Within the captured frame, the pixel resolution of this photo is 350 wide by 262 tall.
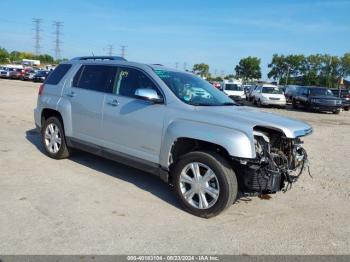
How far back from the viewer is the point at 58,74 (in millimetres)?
7191

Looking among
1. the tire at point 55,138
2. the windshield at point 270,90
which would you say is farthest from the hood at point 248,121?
the windshield at point 270,90

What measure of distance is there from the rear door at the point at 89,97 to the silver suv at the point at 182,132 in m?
0.02

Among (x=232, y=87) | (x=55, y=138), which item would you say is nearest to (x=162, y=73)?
(x=55, y=138)

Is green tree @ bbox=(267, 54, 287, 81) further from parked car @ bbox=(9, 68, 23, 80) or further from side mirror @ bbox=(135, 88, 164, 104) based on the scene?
side mirror @ bbox=(135, 88, 164, 104)

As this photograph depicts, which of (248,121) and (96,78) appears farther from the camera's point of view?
(96,78)

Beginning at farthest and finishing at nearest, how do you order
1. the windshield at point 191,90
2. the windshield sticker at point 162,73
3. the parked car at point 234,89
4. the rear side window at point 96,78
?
the parked car at point 234,89 → the rear side window at point 96,78 → the windshield sticker at point 162,73 → the windshield at point 191,90

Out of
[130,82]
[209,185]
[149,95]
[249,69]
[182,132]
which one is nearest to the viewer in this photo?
[209,185]

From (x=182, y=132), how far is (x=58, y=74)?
3.37m

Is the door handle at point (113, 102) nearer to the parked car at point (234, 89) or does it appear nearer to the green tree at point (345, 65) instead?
the parked car at point (234, 89)

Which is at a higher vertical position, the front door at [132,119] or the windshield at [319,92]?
the windshield at [319,92]

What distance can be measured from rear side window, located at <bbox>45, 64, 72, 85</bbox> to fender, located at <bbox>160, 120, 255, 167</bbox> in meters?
2.92

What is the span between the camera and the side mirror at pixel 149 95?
513cm

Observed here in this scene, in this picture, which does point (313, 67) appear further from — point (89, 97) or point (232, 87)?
point (89, 97)

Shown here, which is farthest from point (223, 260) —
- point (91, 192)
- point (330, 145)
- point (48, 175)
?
point (330, 145)
